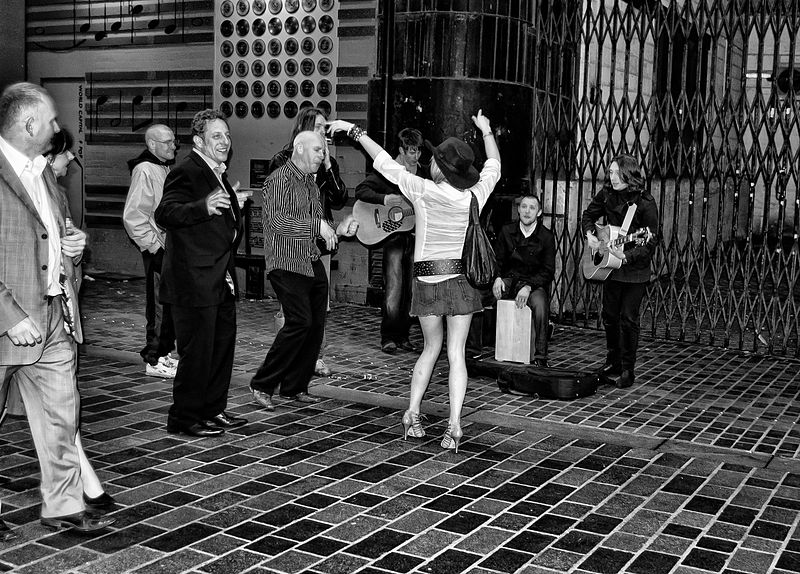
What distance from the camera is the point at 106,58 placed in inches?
548

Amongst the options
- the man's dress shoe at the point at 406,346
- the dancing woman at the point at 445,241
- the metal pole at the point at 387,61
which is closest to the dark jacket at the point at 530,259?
the man's dress shoe at the point at 406,346

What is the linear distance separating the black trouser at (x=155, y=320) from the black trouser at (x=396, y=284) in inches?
81.4

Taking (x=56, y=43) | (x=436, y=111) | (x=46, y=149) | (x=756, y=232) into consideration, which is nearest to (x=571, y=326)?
(x=436, y=111)

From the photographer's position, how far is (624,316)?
798cm

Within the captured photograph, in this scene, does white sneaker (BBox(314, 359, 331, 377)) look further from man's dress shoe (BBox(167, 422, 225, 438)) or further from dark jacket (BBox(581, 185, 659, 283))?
dark jacket (BBox(581, 185, 659, 283))

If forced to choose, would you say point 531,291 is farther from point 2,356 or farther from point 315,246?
point 2,356

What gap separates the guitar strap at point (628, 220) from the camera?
7820 millimetres

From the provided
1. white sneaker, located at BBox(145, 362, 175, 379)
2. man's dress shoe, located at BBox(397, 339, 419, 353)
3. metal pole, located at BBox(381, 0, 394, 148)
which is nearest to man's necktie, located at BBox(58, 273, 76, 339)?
white sneaker, located at BBox(145, 362, 175, 379)

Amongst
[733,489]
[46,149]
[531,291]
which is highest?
[46,149]

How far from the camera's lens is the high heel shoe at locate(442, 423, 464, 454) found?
6.00m

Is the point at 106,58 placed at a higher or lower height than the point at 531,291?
higher

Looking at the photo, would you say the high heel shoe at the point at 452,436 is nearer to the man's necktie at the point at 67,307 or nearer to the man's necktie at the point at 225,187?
the man's necktie at the point at 225,187

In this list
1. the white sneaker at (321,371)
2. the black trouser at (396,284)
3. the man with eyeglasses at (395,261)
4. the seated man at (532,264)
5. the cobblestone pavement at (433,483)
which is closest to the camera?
the cobblestone pavement at (433,483)

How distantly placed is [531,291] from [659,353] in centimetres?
183
